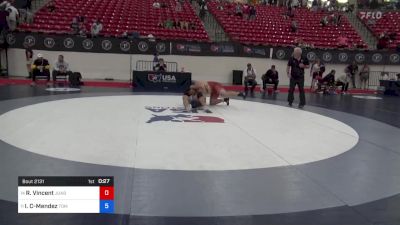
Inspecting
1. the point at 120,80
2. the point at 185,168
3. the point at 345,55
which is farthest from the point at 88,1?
the point at 185,168

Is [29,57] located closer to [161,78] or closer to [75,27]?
[75,27]

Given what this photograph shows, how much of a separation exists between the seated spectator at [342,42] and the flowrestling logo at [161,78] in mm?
11643

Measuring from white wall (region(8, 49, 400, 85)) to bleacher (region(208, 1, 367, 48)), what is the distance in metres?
1.96

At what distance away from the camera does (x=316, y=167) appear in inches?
200

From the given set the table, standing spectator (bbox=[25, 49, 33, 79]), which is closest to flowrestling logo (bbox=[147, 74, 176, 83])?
the table

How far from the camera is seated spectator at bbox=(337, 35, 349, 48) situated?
71.7 feet

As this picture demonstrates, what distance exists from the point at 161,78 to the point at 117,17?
8499 mm

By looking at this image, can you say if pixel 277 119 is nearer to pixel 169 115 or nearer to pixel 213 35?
pixel 169 115

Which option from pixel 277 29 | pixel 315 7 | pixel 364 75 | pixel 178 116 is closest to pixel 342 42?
pixel 364 75

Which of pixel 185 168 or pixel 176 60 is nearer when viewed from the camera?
pixel 185 168

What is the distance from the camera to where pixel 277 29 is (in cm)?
2364

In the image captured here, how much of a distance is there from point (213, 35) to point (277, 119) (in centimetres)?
1485
